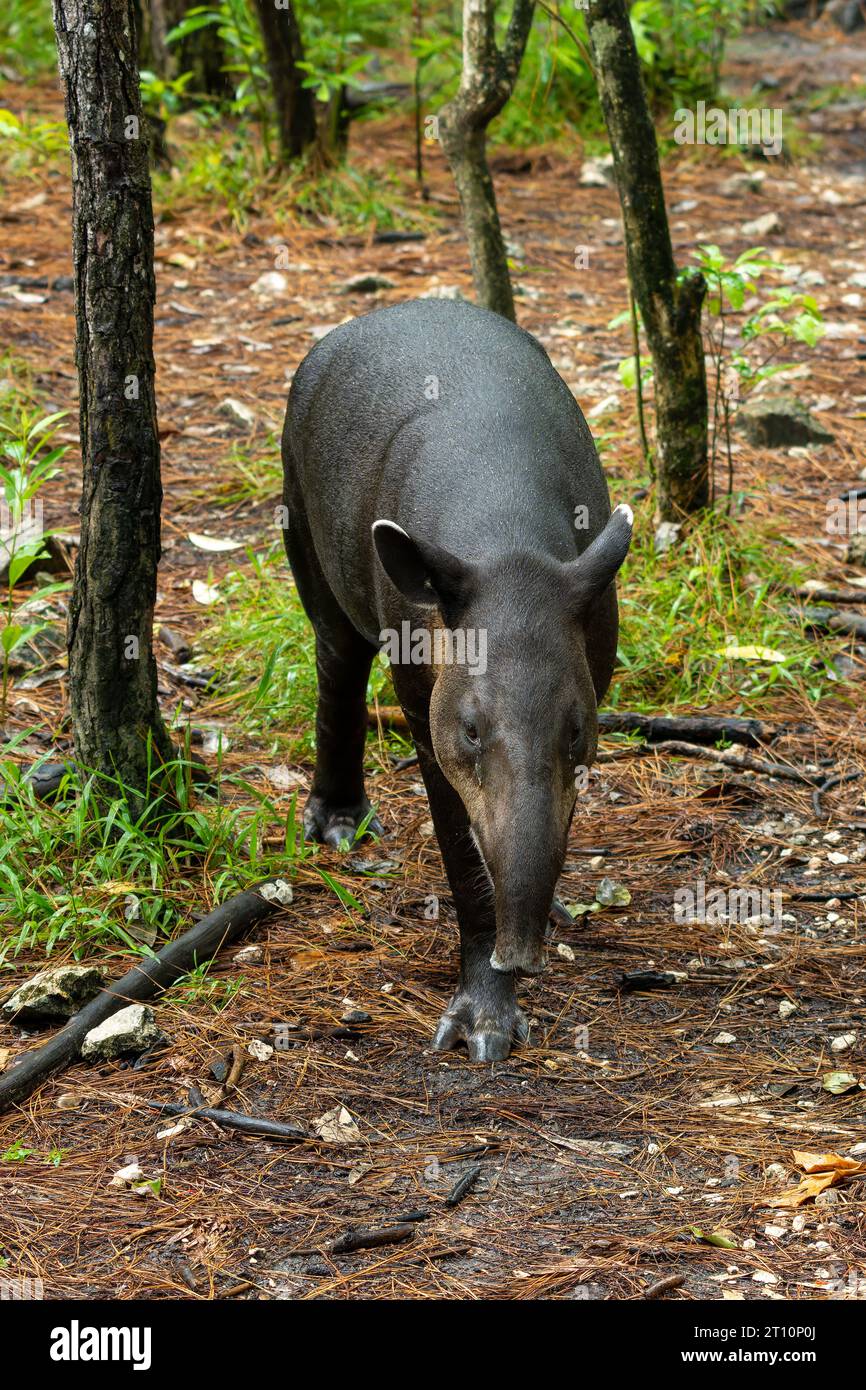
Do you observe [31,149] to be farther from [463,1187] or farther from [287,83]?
[463,1187]

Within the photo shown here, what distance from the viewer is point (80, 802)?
15.2ft

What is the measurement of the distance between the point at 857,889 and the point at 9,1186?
8.91 feet

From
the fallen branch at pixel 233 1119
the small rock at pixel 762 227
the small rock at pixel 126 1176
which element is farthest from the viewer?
the small rock at pixel 762 227

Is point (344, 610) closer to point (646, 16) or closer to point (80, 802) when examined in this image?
point (80, 802)

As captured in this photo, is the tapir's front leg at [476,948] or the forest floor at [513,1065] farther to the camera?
the tapir's front leg at [476,948]

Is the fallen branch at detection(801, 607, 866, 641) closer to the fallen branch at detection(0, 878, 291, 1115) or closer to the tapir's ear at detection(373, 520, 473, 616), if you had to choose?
the fallen branch at detection(0, 878, 291, 1115)

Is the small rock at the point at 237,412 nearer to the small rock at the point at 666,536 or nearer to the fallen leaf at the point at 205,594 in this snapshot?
the fallen leaf at the point at 205,594

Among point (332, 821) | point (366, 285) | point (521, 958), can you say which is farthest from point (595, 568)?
point (366, 285)

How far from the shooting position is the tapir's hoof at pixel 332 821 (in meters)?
5.32

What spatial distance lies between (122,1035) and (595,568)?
5.73ft

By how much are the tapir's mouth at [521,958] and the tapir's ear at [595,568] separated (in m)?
0.82

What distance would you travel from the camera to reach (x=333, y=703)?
5.21 m

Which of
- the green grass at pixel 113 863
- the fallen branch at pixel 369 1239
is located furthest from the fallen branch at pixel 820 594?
the fallen branch at pixel 369 1239

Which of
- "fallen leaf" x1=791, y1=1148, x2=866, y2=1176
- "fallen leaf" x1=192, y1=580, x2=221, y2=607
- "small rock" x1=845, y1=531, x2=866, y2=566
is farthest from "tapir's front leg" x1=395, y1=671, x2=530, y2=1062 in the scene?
"small rock" x1=845, y1=531, x2=866, y2=566
